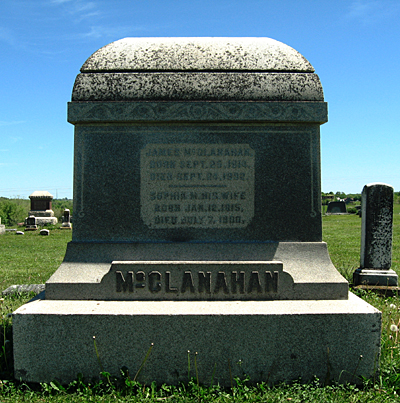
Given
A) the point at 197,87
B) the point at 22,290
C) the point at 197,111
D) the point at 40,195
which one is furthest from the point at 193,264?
the point at 40,195

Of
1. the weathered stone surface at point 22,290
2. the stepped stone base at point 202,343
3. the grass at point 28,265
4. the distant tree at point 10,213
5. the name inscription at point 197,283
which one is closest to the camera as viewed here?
the stepped stone base at point 202,343

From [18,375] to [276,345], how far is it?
77.1 inches

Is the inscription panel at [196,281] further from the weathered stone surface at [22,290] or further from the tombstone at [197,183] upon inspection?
the weathered stone surface at [22,290]

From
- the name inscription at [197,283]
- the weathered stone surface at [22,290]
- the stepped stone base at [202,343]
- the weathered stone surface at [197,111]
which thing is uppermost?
the weathered stone surface at [197,111]

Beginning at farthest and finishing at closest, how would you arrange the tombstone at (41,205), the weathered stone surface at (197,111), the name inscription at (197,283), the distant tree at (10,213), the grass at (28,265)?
1. the distant tree at (10,213)
2. the tombstone at (41,205)
3. the grass at (28,265)
4. the weathered stone surface at (197,111)
5. the name inscription at (197,283)

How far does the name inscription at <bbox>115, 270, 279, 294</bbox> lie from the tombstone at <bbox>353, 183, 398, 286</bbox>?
3883mm

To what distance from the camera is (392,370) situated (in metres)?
3.20

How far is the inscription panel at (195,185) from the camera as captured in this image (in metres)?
3.53

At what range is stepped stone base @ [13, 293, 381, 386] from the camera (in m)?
3.04

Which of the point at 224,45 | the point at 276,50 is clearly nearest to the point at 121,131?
the point at 224,45

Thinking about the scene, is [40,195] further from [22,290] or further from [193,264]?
[193,264]

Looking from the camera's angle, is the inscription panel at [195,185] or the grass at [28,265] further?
the grass at [28,265]

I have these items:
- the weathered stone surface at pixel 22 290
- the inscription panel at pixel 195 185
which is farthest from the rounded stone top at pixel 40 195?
the inscription panel at pixel 195 185

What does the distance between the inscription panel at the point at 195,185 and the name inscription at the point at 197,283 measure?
1.43 feet
